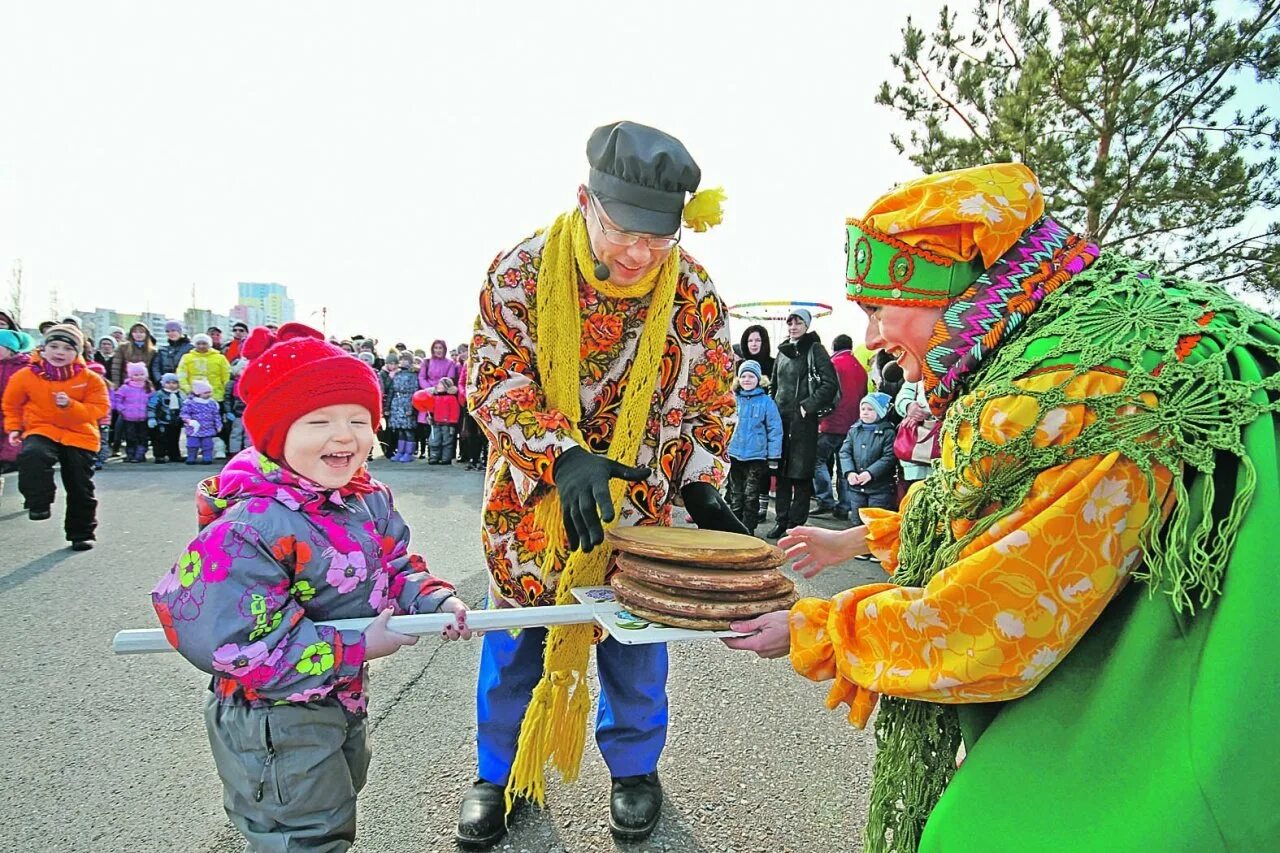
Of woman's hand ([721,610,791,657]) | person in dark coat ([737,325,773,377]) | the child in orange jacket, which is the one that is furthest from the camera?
person in dark coat ([737,325,773,377])

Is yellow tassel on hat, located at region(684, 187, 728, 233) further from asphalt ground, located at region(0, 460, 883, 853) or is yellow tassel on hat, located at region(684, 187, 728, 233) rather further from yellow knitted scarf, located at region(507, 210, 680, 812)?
asphalt ground, located at region(0, 460, 883, 853)

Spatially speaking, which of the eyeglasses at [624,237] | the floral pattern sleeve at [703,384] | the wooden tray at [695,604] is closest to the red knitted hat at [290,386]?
the eyeglasses at [624,237]

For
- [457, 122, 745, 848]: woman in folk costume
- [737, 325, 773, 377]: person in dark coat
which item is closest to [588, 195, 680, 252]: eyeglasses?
[457, 122, 745, 848]: woman in folk costume

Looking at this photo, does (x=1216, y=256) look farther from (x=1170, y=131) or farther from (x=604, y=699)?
(x=604, y=699)

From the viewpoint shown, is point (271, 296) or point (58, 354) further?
point (271, 296)

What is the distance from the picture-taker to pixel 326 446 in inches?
68.4

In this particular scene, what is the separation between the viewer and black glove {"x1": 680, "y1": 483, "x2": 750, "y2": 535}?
2184 millimetres

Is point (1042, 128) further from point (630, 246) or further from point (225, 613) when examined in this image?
point (225, 613)

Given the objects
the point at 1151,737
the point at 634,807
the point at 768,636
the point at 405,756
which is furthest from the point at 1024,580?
the point at 405,756

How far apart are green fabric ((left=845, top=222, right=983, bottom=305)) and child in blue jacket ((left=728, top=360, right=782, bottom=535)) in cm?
534

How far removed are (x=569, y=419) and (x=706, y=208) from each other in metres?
0.65

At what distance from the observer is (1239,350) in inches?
45.1

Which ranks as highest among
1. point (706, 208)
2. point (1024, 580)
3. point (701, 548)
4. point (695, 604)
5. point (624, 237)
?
point (706, 208)

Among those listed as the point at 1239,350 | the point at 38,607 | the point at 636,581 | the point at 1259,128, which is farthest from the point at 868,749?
the point at 1259,128
